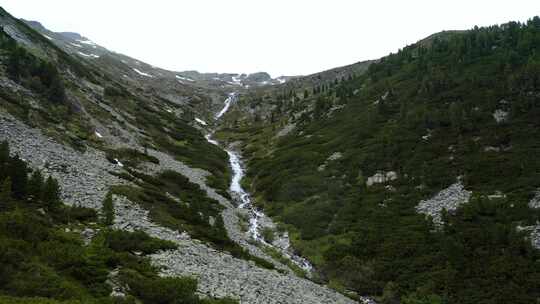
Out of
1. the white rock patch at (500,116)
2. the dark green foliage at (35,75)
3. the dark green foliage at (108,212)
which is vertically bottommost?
the dark green foliage at (108,212)

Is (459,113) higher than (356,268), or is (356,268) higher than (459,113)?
(459,113)

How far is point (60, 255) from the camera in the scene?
18891 millimetres

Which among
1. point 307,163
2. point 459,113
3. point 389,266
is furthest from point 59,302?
point 459,113

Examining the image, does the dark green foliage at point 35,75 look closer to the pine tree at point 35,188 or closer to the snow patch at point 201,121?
the pine tree at point 35,188

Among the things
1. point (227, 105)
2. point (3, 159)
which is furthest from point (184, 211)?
point (227, 105)

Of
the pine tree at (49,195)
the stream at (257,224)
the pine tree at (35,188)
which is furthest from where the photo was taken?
the stream at (257,224)

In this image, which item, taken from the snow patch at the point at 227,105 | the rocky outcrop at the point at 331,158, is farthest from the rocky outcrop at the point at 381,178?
the snow patch at the point at 227,105

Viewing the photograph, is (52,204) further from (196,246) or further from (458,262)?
(458,262)

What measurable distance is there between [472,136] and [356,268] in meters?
25.4

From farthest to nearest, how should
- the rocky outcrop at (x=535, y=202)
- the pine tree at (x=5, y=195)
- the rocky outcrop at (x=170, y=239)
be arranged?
the rocky outcrop at (x=535, y=202), the rocky outcrop at (x=170, y=239), the pine tree at (x=5, y=195)

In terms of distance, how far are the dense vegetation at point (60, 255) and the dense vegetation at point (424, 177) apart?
15.9 metres

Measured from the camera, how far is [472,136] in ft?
159

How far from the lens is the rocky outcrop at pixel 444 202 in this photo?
37.0m

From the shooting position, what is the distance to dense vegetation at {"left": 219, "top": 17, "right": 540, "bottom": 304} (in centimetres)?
2928
